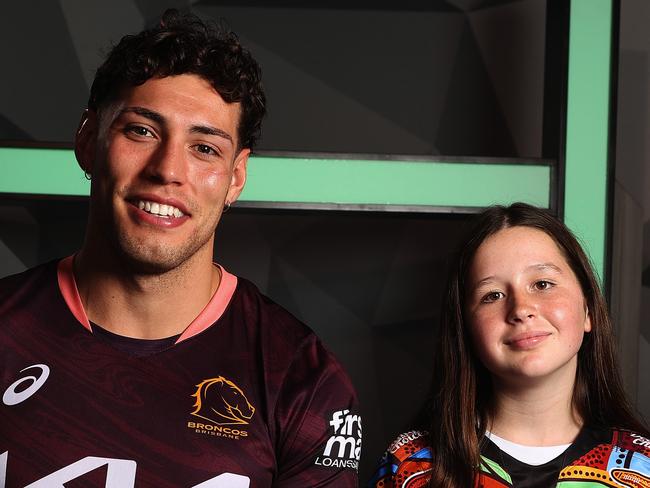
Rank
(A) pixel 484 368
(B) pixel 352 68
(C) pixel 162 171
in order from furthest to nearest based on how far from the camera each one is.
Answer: (B) pixel 352 68, (A) pixel 484 368, (C) pixel 162 171

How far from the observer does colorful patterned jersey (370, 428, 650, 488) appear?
4.95 ft

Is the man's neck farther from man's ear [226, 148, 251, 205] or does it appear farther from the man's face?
man's ear [226, 148, 251, 205]

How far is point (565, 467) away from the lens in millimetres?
1521

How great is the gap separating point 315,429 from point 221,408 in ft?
0.51

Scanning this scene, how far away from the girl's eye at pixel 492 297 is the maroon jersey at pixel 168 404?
0.31 m

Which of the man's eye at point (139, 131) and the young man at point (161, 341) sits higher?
the man's eye at point (139, 131)

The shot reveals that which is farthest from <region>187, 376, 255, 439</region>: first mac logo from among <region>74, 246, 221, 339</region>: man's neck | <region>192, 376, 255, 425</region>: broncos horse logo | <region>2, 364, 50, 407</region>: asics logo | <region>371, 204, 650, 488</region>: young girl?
<region>371, 204, 650, 488</region>: young girl

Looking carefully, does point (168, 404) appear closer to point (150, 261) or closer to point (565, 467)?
point (150, 261)

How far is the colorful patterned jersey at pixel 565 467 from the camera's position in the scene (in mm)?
1510

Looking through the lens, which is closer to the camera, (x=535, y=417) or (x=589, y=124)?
(x=535, y=417)

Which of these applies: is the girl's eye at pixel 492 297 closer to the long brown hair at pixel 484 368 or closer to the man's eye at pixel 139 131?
the long brown hair at pixel 484 368

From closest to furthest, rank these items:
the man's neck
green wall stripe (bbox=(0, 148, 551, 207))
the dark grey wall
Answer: the man's neck → green wall stripe (bbox=(0, 148, 551, 207)) → the dark grey wall

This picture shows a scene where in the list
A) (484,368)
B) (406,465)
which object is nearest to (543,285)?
(484,368)

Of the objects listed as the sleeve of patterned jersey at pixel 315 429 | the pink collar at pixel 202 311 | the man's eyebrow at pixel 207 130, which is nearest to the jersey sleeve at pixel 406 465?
the sleeve of patterned jersey at pixel 315 429
